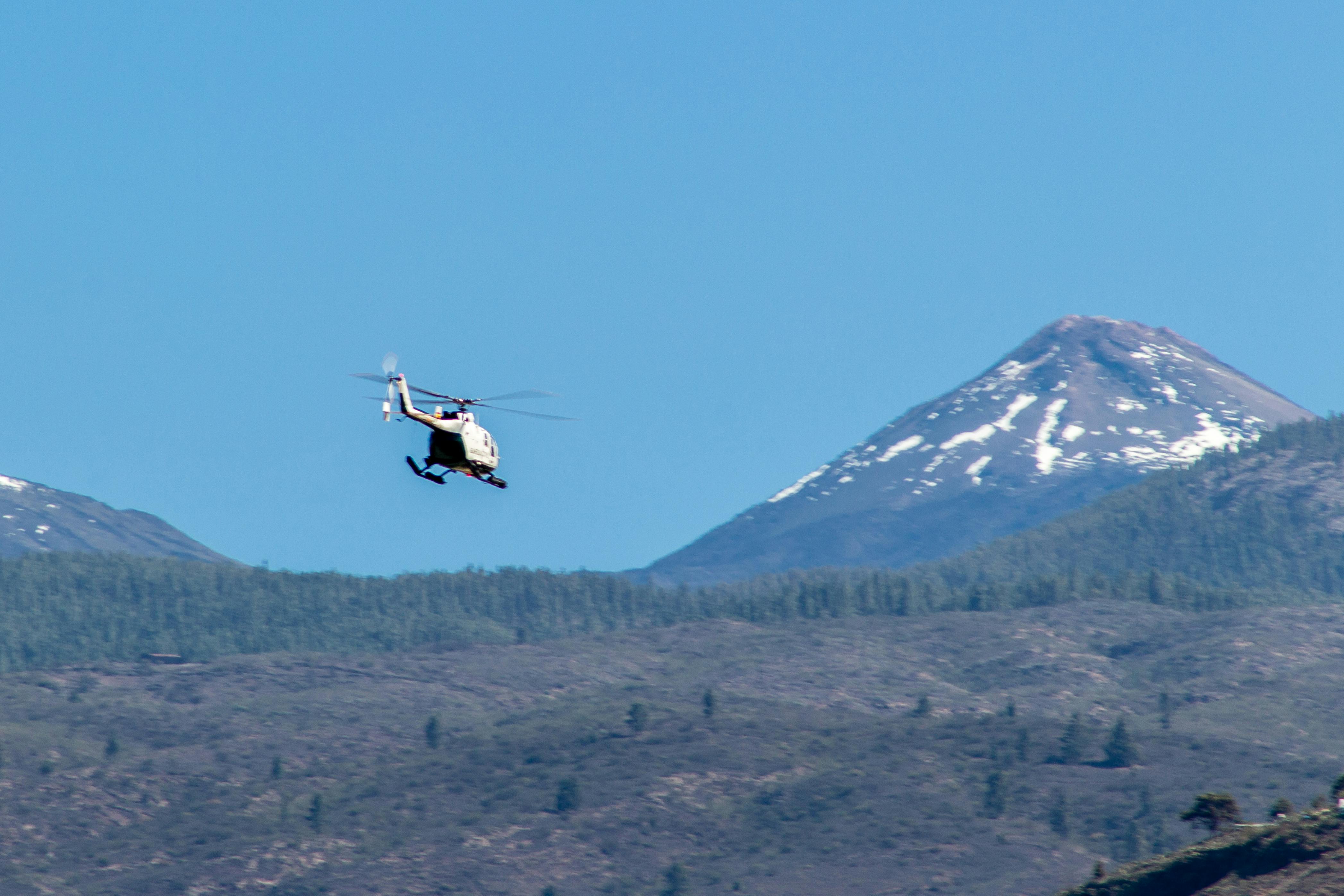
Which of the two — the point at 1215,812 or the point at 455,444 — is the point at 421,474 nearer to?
the point at 455,444

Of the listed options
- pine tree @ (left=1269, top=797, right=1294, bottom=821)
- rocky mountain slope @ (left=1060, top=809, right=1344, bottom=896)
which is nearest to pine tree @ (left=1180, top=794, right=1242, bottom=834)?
pine tree @ (left=1269, top=797, right=1294, bottom=821)

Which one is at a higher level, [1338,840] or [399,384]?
[399,384]

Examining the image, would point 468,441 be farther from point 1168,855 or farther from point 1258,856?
point 1168,855

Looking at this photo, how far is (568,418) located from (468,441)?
9.51 meters

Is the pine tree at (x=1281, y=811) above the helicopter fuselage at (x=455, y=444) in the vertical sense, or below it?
below

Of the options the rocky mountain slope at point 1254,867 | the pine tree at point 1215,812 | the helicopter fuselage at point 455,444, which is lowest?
the rocky mountain slope at point 1254,867

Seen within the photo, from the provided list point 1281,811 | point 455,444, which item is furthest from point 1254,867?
point 455,444

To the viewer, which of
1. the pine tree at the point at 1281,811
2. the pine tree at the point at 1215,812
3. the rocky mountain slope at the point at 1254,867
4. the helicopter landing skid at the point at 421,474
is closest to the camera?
the helicopter landing skid at the point at 421,474

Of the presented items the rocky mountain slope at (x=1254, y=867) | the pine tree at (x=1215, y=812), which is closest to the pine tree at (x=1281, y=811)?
the pine tree at (x=1215, y=812)

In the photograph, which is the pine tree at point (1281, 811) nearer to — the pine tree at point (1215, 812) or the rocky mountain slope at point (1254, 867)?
the pine tree at point (1215, 812)

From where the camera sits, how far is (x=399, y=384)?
7631cm

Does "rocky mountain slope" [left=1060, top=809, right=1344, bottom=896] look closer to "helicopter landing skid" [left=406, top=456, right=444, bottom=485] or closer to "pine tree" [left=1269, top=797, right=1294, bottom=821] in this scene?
"pine tree" [left=1269, top=797, right=1294, bottom=821]

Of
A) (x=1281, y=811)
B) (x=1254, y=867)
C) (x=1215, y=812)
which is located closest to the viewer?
(x=1254, y=867)

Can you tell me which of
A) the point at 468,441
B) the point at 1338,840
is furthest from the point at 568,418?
the point at 1338,840
